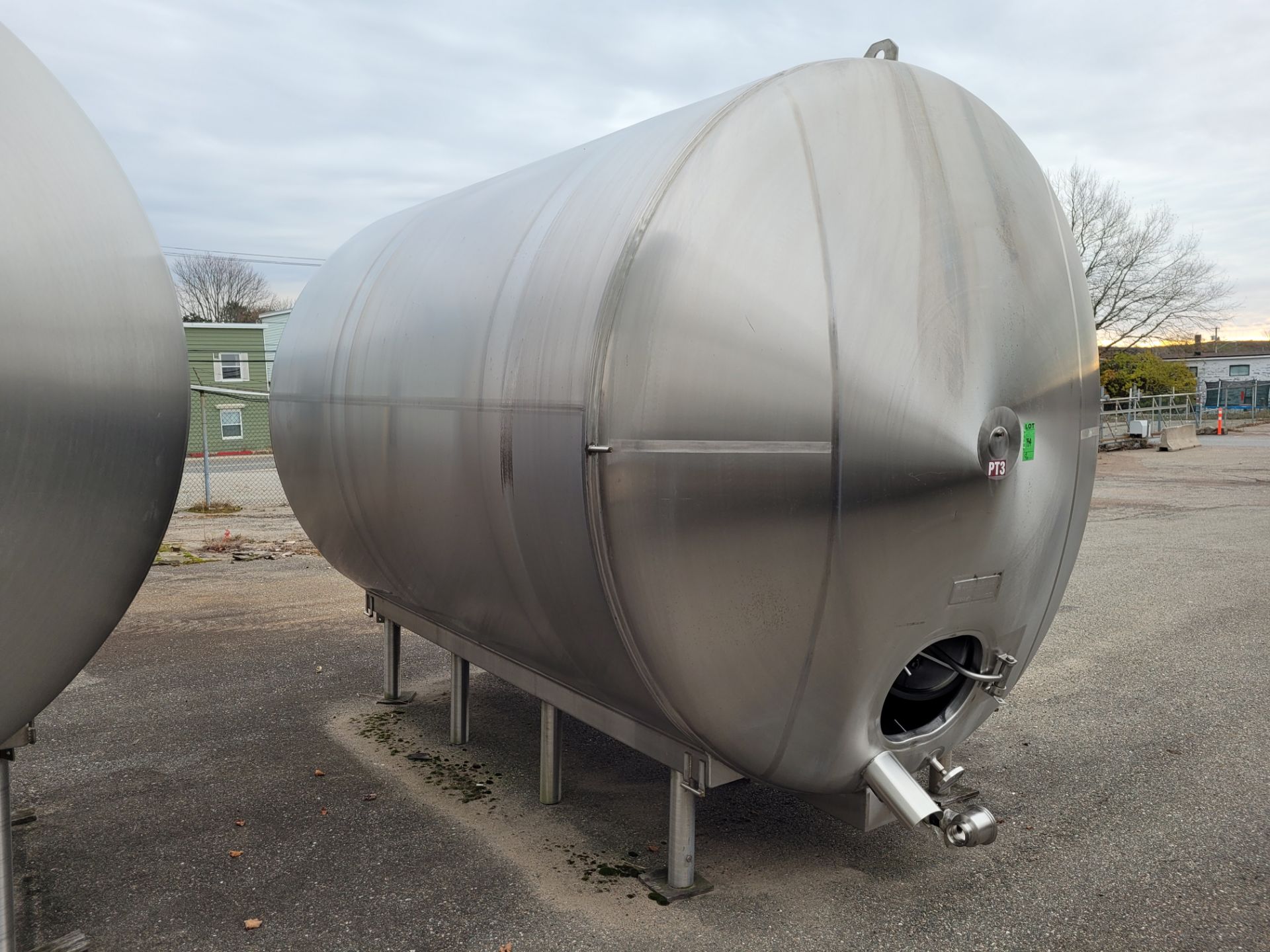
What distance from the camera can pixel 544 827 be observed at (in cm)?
421

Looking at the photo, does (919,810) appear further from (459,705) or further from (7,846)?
(7,846)

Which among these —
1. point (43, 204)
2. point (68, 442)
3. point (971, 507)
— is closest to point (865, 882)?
point (971, 507)

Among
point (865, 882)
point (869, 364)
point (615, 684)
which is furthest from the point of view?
point (865, 882)

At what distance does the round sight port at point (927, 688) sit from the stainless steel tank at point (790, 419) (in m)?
0.01

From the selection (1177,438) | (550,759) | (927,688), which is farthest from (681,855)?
(1177,438)

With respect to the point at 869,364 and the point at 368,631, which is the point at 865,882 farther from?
the point at 368,631

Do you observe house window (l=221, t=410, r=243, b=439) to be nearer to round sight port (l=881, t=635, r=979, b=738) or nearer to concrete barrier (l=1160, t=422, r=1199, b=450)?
concrete barrier (l=1160, t=422, r=1199, b=450)

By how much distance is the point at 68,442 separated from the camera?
256 centimetres

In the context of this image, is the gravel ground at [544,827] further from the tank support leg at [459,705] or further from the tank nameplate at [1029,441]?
the tank nameplate at [1029,441]

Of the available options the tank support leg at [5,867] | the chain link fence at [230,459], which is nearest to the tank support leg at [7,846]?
the tank support leg at [5,867]

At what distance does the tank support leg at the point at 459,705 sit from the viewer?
509 cm

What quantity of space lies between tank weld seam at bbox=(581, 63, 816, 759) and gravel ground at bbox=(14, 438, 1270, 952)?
112 cm

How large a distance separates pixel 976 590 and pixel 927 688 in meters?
0.52

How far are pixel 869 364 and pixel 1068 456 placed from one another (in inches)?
43.1
